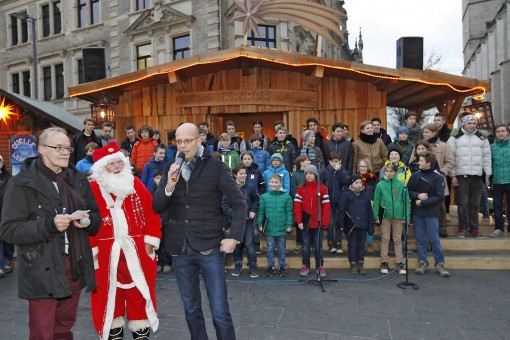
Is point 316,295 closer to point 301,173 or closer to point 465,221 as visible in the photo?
point 301,173

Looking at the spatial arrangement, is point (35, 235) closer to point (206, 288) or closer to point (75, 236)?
point (75, 236)

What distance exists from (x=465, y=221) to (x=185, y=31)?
16782mm

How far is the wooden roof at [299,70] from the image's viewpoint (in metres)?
8.93

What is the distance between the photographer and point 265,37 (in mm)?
19203

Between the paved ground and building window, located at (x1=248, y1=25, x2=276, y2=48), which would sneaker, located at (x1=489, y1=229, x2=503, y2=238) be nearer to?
the paved ground

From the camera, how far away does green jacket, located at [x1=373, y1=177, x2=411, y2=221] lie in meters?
6.23

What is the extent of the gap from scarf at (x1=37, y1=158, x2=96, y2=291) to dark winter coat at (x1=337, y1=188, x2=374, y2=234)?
4.29 meters

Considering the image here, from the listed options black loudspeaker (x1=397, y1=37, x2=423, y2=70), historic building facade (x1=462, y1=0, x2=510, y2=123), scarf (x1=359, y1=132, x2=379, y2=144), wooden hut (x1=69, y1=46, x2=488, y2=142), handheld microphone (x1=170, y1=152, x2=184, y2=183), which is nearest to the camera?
handheld microphone (x1=170, y1=152, x2=184, y2=183)

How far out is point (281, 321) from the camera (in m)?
4.38

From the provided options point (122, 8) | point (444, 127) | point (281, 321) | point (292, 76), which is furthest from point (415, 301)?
point (122, 8)

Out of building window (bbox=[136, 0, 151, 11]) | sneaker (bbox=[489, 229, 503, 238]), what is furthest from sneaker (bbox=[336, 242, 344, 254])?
building window (bbox=[136, 0, 151, 11])

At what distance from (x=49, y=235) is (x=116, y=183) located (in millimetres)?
731

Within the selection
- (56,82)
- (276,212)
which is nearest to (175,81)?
(276,212)

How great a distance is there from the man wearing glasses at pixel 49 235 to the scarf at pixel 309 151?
5114 mm
